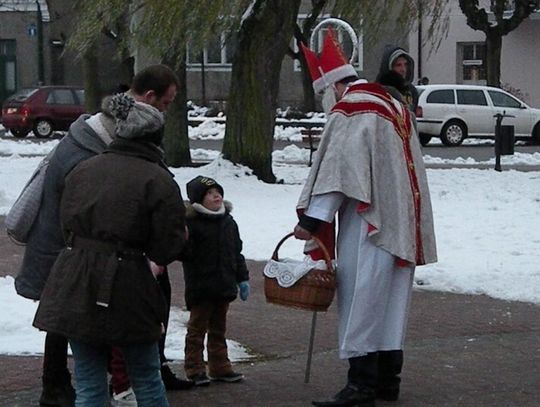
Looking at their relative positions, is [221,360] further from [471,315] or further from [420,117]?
[420,117]

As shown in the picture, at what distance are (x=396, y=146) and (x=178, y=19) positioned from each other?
397 inches

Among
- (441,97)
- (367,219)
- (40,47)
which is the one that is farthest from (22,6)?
(367,219)

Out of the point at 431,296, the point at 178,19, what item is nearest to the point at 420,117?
the point at 178,19

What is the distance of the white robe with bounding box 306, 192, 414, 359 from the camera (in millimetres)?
6672

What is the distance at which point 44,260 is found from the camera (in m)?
6.52

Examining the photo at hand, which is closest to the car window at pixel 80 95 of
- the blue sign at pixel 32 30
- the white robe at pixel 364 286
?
the blue sign at pixel 32 30

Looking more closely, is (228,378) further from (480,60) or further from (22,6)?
(22,6)

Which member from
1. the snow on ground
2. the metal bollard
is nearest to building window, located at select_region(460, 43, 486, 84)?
the metal bollard

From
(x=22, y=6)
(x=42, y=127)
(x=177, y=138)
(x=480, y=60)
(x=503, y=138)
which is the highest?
(x=22, y=6)

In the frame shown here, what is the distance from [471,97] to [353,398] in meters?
26.7

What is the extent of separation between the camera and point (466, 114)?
32562 mm

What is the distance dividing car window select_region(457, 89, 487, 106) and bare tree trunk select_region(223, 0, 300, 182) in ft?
48.8

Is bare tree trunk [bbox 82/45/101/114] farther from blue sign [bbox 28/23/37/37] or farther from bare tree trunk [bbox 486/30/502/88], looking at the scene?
blue sign [bbox 28/23/37/37]

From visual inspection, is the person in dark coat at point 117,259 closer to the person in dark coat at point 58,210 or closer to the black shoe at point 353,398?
the person in dark coat at point 58,210
